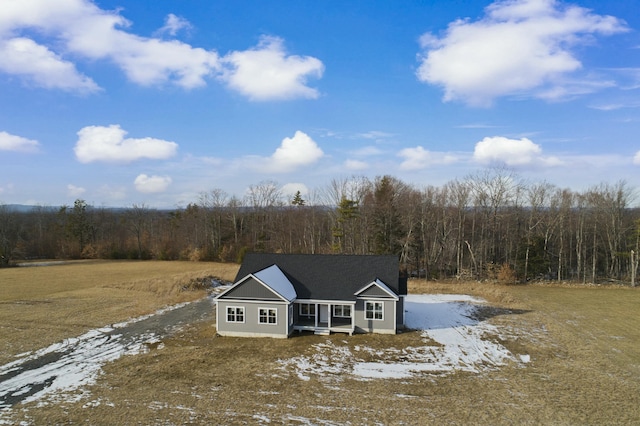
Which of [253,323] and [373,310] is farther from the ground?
[373,310]

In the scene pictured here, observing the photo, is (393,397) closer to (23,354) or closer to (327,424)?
(327,424)

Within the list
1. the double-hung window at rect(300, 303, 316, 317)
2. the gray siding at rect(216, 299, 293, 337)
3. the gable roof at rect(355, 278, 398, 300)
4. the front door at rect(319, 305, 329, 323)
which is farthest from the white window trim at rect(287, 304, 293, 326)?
the gable roof at rect(355, 278, 398, 300)

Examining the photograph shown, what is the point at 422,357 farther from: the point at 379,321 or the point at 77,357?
the point at 77,357

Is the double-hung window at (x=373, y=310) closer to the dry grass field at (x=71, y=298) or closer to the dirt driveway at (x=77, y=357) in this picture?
the dirt driveway at (x=77, y=357)

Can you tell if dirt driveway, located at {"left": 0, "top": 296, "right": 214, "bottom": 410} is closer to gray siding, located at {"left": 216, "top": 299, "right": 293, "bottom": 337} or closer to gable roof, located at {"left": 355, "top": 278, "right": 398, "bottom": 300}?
gray siding, located at {"left": 216, "top": 299, "right": 293, "bottom": 337}

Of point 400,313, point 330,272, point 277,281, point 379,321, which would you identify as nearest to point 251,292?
point 277,281

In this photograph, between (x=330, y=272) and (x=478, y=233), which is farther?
(x=478, y=233)

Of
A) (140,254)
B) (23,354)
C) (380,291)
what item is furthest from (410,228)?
(140,254)
